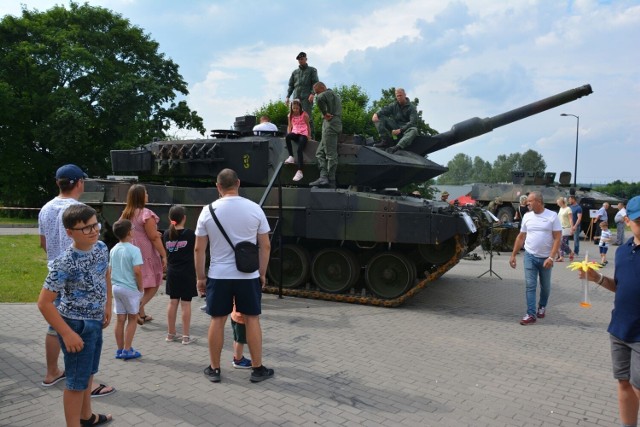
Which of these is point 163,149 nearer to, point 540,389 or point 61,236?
point 61,236

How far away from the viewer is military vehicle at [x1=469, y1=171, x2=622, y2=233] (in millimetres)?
23656

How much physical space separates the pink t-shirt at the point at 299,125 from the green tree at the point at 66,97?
69.0ft

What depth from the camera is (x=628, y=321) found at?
3.58 meters

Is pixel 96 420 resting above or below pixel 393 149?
below

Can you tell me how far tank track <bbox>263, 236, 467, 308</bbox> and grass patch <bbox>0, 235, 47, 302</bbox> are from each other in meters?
4.17

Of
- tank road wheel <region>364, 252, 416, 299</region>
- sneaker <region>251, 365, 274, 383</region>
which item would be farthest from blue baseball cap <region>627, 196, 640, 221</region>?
tank road wheel <region>364, 252, 416, 299</region>

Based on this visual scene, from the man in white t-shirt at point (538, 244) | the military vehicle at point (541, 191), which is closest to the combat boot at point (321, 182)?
the man in white t-shirt at point (538, 244)

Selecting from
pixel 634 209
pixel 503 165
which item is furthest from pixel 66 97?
pixel 503 165

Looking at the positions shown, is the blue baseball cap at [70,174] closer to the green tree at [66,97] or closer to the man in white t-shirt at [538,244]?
the man in white t-shirt at [538,244]

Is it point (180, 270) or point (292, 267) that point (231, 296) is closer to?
point (180, 270)

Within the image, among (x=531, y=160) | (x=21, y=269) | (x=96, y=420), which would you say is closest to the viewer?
(x=96, y=420)

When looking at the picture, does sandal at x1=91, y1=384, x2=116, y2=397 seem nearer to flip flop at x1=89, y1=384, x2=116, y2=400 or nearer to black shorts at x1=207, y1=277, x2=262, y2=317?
flip flop at x1=89, y1=384, x2=116, y2=400

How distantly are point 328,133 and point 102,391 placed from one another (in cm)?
552

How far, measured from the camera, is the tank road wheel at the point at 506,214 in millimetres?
24125
